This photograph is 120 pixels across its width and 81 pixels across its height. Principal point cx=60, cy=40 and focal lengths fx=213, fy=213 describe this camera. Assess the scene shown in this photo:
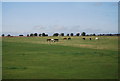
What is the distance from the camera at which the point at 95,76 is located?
36.8ft

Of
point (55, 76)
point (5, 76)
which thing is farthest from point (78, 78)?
point (5, 76)

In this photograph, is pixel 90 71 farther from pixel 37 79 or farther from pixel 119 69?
pixel 37 79

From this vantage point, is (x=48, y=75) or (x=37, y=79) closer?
(x=37, y=79)

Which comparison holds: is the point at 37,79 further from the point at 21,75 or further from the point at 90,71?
the point at 90,71

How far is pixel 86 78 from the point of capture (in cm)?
1077

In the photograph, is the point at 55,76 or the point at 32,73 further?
the point at 32,73

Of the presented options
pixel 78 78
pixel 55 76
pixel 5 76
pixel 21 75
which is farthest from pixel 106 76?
pixel 5 76

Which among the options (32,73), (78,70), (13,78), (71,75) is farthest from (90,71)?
(13,78)

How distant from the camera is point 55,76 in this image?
11.2m

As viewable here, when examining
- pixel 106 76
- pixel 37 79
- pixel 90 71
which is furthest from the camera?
pixel 90 71

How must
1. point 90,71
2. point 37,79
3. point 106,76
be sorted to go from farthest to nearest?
1. point 90,71
2. point 106,76
3. point 37,79

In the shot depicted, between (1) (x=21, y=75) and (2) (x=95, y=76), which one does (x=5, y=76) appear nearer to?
(1) (x=21, y=75)

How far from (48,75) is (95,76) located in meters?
2.51

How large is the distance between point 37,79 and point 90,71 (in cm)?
339
